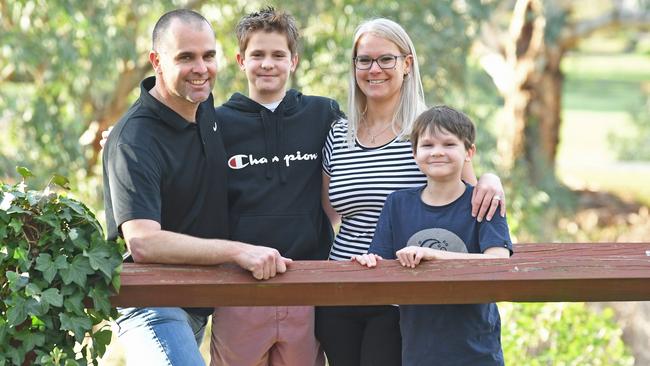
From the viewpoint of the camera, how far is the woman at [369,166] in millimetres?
3080

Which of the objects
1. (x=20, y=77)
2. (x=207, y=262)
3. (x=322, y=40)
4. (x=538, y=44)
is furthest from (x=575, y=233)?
(x=207, y=262)

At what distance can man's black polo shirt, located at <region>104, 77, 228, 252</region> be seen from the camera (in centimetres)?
285

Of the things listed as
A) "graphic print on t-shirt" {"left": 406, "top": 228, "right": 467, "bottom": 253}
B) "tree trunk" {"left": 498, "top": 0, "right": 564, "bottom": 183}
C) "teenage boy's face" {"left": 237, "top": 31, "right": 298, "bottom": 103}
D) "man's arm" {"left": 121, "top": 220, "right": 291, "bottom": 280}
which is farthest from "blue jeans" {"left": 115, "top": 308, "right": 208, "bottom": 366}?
"tree trunk" {"left": 498, "top": 0, "right": 564, "bottom": 183}

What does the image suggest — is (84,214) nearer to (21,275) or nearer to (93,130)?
(21,275)

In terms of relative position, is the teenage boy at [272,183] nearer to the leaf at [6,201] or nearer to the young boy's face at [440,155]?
the young boy's face at [440,155]

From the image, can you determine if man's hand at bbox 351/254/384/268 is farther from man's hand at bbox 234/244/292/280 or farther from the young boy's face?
the young boy's face

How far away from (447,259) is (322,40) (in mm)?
4908

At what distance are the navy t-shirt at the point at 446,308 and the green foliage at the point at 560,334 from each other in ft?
6.95

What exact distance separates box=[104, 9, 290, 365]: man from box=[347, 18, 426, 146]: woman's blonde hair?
1.35 ft

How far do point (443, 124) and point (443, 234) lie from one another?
297mm

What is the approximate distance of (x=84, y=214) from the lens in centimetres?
256

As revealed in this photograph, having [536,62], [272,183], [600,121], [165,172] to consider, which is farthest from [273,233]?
[600,121]

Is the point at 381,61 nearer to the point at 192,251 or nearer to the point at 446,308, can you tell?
the point at 446,308

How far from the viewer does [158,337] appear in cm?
283
